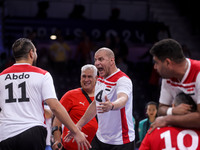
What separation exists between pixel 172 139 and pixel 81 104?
3075mm

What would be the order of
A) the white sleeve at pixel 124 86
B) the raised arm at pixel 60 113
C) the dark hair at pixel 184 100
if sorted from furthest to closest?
the white sleeve at pixel 124 86 → the raised arm at pixel 60 113 → the dark hair at pixel 184 100

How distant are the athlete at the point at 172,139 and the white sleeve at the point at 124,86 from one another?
1589mm

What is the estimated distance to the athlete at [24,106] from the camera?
3.89 m

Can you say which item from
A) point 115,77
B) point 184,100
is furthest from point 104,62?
point 184,100

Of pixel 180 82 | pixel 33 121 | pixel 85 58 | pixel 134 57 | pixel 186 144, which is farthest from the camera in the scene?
pixel 134 57

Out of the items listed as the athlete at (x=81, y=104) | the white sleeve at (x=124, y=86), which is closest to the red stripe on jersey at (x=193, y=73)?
the white sleeve at (x=124, y=86)

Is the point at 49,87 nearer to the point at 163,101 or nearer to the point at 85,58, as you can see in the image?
the point at 163,101

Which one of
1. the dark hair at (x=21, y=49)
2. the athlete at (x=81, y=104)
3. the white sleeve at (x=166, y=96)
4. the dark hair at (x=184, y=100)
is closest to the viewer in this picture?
the dark hair at (x=184, y=100)

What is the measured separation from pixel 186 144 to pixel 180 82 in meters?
0.56

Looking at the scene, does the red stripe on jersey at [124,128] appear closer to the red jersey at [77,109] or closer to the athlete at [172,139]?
the red jersey at [77,109]

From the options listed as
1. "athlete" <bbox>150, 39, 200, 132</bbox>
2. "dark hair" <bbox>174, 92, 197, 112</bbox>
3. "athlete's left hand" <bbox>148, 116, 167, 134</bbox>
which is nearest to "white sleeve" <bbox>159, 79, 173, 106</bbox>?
"athlete" <bbox>150, 39, 200, 132</bbox>

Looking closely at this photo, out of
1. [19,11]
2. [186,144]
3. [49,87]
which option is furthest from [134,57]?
[186,144]

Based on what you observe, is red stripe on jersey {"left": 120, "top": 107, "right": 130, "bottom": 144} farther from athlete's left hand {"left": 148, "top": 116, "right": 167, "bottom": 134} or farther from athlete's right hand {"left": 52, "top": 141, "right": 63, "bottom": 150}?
athlete's left hand {"left": 148, "top": 116, "right": 167, "bottom": 134}

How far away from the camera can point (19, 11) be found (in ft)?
50.6
